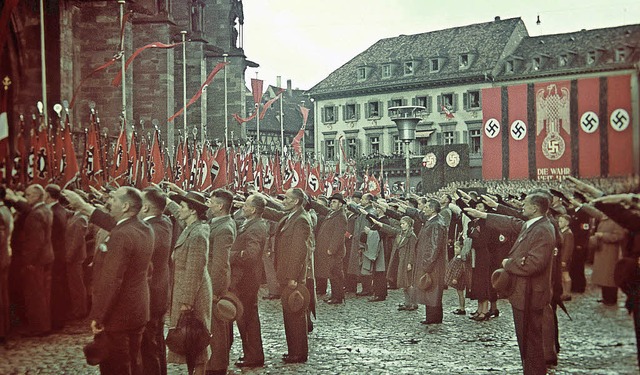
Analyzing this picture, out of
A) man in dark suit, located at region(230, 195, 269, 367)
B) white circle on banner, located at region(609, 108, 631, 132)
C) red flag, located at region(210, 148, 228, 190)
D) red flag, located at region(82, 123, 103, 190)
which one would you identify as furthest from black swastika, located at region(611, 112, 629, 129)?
red flag, located at region(210, 148, 228, 190)

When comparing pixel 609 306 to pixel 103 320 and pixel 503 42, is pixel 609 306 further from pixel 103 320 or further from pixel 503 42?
pixel 503 42

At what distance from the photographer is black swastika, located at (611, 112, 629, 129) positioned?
4296 mm

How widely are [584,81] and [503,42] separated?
52230 millimetres

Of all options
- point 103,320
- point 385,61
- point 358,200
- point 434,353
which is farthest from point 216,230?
point 385,61

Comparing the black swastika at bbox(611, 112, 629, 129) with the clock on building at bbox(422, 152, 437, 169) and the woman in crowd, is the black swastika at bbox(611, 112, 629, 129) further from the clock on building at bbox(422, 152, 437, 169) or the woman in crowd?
the clock on building at bbox(422, 152, 437, 169)

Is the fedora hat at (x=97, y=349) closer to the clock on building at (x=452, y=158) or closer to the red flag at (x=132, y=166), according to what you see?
the red flag at (x=132, y=166)

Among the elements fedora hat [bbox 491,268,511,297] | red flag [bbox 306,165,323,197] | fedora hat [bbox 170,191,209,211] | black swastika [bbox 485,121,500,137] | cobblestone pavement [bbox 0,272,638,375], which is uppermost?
black swastika [bbox 485,121,500,137]

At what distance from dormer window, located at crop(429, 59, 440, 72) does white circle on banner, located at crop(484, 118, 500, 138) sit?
5610 centimetres

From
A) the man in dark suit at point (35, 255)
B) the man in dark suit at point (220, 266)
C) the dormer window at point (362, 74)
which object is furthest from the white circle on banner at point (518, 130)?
the dormer window at point (362, 74)

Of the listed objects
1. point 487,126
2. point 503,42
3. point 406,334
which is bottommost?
point 406,334

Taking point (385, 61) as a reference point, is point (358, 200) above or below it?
below

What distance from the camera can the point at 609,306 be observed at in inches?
188

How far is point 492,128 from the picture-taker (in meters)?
6.33

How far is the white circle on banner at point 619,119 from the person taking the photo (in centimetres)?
426
